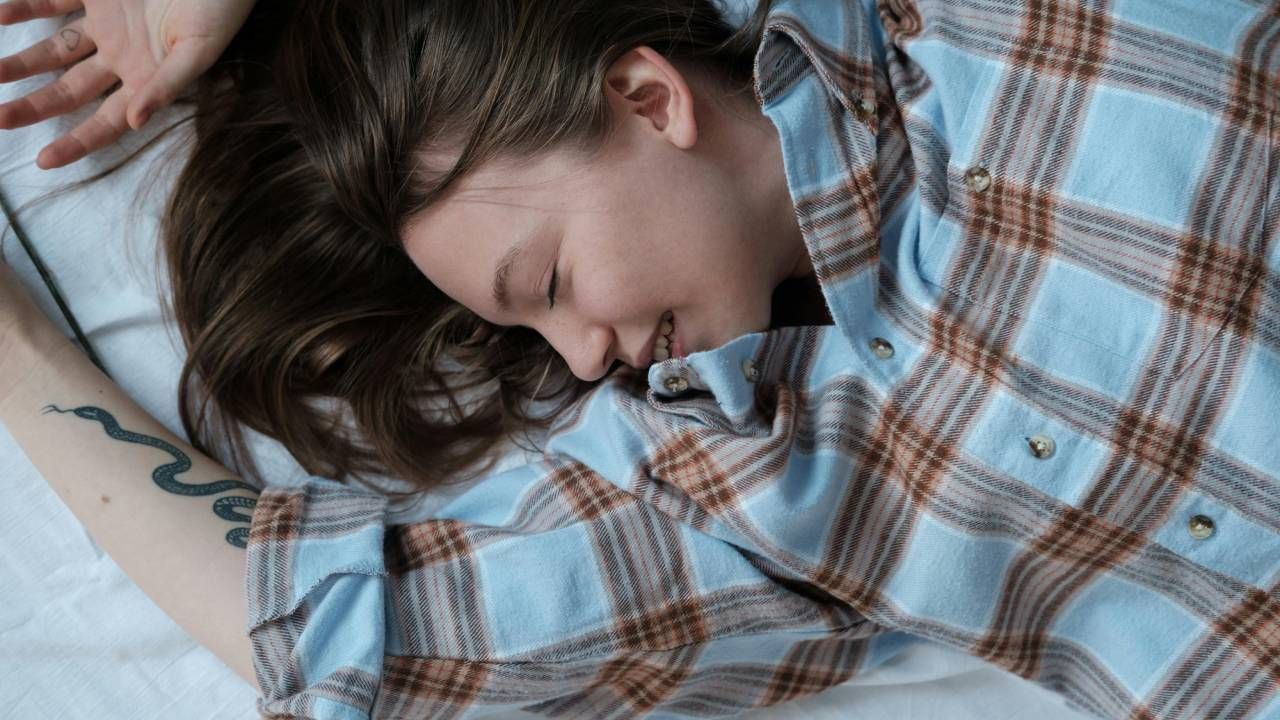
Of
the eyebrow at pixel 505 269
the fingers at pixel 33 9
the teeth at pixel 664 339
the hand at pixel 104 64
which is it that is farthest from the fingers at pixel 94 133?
the teeth at pixel 664 339

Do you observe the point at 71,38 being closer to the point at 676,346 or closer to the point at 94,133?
the point at 94,133

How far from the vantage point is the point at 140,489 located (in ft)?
3.83

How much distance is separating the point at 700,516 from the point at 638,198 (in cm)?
32

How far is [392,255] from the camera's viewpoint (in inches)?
50.9

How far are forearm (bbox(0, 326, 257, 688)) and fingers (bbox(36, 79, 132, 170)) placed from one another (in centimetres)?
21

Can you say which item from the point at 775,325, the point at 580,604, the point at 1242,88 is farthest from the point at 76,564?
the point at 1242,88

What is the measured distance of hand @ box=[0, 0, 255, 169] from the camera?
1218mm

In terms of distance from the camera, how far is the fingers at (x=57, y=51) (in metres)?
1.27

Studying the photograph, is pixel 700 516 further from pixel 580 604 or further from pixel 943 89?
pixel 943 89

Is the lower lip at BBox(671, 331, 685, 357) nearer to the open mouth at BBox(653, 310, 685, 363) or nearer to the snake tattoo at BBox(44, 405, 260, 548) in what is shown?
the open mouth at BBox(653, 310, 685, 363)

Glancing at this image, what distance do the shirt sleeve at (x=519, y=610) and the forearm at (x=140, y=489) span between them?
0.18ft

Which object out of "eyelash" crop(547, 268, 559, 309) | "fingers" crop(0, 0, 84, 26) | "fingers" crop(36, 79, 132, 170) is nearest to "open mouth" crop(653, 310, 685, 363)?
"eyelash" crop(547, 268, 559, 309)

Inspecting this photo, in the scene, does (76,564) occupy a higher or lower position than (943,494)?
lower

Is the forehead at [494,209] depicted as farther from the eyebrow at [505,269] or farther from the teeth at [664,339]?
the teeth at [664,339]
